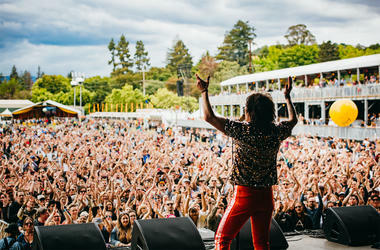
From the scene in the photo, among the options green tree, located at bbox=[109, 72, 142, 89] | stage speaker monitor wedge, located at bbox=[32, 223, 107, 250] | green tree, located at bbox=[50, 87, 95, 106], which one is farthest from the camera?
green tree, located at bbox=[109, 72, 142, 89]

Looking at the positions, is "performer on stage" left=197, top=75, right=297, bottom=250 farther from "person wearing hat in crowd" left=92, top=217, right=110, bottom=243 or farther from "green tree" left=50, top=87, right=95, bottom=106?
"green tree" left=50, top=87, right=95, bottom=106

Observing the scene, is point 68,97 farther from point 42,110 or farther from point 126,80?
point 42,110

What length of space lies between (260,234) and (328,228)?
2608mm

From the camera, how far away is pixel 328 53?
63.4m

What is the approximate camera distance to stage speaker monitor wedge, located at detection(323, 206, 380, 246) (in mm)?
4324

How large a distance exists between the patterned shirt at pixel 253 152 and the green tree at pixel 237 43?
7445 centimetres

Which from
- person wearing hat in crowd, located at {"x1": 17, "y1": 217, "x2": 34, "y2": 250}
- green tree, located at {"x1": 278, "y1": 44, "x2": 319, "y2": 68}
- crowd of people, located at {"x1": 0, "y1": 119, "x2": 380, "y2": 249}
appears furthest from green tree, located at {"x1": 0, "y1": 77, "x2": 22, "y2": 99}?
person wearing hat in crowd, located at {"x1": 17, "y1": 217, "x2": 34, "y2": 250}

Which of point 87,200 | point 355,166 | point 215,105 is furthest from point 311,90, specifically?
point 87,200

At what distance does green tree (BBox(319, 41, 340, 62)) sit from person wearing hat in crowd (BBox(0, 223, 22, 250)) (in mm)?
63516

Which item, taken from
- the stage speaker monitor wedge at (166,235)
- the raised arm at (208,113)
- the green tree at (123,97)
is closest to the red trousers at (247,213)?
the raised arm at (208,113)

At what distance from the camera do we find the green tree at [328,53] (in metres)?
63.0

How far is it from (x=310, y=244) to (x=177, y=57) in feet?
280

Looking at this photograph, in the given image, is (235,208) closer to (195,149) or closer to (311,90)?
(195,149)

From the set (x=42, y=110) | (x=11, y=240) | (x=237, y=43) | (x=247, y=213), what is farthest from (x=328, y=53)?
(x=247, y=213)
